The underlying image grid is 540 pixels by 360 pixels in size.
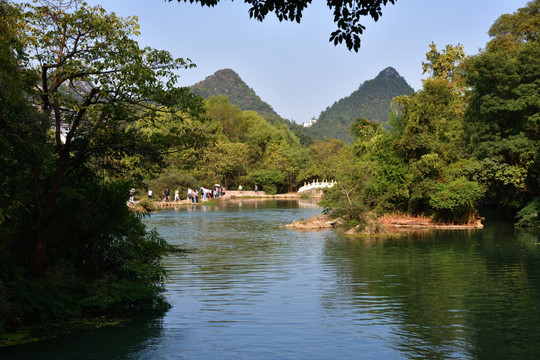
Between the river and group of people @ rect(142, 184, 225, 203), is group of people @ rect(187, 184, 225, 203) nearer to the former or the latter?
group of people @ rect(142, 184, 225, 203)

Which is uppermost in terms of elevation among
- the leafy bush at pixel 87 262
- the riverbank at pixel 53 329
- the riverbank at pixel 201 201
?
the riverbank at pixel 201 201

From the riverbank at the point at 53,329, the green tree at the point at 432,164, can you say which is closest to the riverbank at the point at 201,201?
the green tree at the point at 432,164

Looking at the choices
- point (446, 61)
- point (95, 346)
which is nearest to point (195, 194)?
point (446, 61)

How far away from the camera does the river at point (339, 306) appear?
10.0 meters

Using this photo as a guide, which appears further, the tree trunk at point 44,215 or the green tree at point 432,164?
the green tree at point 432,164

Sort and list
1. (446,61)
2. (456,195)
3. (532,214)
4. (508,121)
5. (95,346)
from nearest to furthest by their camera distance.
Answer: (95,346), (456,195), (532,214), (508,121), (446,61)

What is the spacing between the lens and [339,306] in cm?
1349

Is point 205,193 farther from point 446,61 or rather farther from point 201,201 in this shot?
point 446,61

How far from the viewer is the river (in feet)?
32.9

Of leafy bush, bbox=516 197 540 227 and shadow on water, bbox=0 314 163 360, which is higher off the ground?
leafy bush, bbox=516 197 540 227

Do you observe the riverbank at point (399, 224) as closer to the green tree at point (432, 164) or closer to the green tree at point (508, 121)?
the green tree at point (432, 164)

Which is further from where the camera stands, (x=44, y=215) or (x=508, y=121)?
(x=508, y=121)

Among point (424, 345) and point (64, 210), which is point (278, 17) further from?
point (64, 210)

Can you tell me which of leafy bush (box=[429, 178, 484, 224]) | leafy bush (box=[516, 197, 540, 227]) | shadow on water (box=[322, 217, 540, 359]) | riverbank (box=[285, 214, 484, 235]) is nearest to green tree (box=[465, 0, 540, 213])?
leafy bush (box=[516, 197, 540, 227])
